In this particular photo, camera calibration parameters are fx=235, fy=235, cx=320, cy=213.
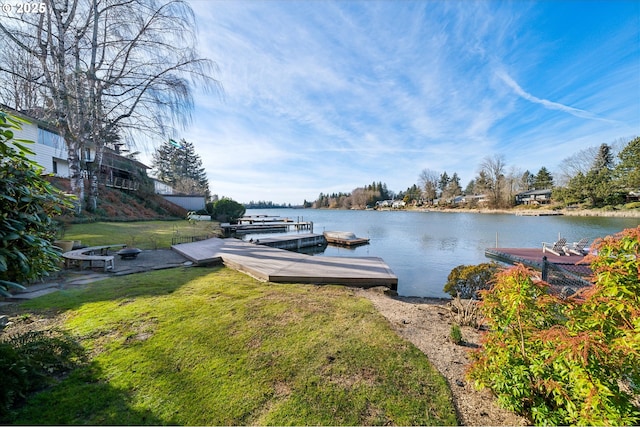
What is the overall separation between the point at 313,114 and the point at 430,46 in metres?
8.72

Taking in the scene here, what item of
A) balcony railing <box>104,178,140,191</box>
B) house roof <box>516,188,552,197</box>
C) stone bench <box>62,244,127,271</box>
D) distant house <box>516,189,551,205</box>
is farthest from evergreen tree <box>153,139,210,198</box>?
house roof <box>516,188,552,197</box>

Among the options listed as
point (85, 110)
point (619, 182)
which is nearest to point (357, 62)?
point (85, 110)

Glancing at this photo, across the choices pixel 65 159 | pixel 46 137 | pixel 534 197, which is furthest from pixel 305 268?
pixel 534 197

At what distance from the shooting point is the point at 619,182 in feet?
106

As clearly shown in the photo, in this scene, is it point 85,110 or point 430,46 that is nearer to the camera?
point 85,110

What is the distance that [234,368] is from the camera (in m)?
2.40

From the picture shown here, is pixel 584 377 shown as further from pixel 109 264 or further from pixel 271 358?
pixel 109 264

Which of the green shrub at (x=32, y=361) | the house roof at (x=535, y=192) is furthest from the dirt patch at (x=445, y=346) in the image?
the house roof at (x=535, y=192)

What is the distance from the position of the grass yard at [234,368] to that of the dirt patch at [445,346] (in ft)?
0.48

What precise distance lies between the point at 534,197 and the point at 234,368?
69300 mm

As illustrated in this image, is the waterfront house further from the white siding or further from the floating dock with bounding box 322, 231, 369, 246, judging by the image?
the floating dock with bounding box 322, 231, 369, 246

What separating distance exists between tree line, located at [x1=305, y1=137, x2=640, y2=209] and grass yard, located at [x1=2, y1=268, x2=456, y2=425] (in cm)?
4699

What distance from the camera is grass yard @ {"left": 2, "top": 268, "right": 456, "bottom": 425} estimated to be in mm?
1881

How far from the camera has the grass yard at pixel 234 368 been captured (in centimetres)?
188
